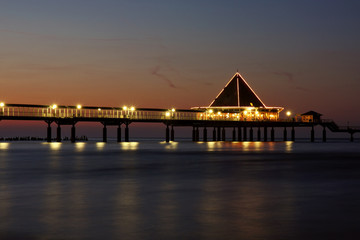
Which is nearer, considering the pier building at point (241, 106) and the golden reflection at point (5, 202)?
the golden reflection at point (5, 202)

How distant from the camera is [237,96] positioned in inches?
5369

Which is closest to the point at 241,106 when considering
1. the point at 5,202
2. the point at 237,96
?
the point at 237,96

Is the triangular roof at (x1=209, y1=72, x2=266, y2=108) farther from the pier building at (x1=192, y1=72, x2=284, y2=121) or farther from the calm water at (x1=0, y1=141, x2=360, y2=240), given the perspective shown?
the calm water at (x1=0, y1=141, x2=360, y2=240)

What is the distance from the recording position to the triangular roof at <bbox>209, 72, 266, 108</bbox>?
13538cm

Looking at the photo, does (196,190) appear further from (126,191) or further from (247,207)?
(247,207)

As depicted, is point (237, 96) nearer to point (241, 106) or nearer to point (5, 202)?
point (241, 106)

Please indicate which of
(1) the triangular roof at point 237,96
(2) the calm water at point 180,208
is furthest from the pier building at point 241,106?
(2) the calm water at point 180,208

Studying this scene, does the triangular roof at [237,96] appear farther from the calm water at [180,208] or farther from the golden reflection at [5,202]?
the golden reflection at [5,202]

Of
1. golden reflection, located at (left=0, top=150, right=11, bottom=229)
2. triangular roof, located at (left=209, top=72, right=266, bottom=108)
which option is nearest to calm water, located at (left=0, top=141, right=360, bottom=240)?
golden reflection, located at (left=0, top=150, right=11, bottom=229)

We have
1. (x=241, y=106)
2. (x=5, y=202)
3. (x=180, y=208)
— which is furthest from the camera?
(x=241, y=106)

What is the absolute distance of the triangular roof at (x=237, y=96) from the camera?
135 metres

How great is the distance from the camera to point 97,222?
13.3 meters

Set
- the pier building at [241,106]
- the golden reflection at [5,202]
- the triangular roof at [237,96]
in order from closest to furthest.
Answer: the golden reflection at [5,202], the pier building at [241,106], the triangular roof at [237,96]

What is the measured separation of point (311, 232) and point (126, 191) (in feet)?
31.4
